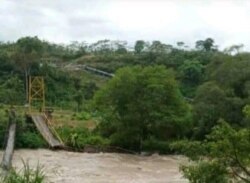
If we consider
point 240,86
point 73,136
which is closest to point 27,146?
point 73,136

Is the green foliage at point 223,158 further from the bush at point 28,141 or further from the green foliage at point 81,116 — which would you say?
the green foliage at point 81,116

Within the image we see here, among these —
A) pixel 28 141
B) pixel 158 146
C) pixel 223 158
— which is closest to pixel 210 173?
pixel 223 158

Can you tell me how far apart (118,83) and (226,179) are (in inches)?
831

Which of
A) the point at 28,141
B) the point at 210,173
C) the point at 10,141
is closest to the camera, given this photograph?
the point at 210,173

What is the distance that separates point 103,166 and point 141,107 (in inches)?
289

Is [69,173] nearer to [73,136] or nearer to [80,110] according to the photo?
[73,136]

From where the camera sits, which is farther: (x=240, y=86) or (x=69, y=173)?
(x=240, y=86)

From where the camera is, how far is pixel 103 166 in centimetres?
2748

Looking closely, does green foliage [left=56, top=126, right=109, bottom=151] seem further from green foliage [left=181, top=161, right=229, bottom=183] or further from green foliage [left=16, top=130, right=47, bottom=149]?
green foliage [left=181, top=161, right=229, bottom=183]

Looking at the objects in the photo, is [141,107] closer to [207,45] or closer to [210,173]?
[210,173]

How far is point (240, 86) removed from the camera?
120 ft

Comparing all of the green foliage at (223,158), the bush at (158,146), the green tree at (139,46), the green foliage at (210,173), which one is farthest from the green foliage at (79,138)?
the green tree at (139,46)

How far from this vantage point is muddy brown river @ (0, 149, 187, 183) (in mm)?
23547

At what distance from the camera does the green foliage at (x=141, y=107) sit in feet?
112
